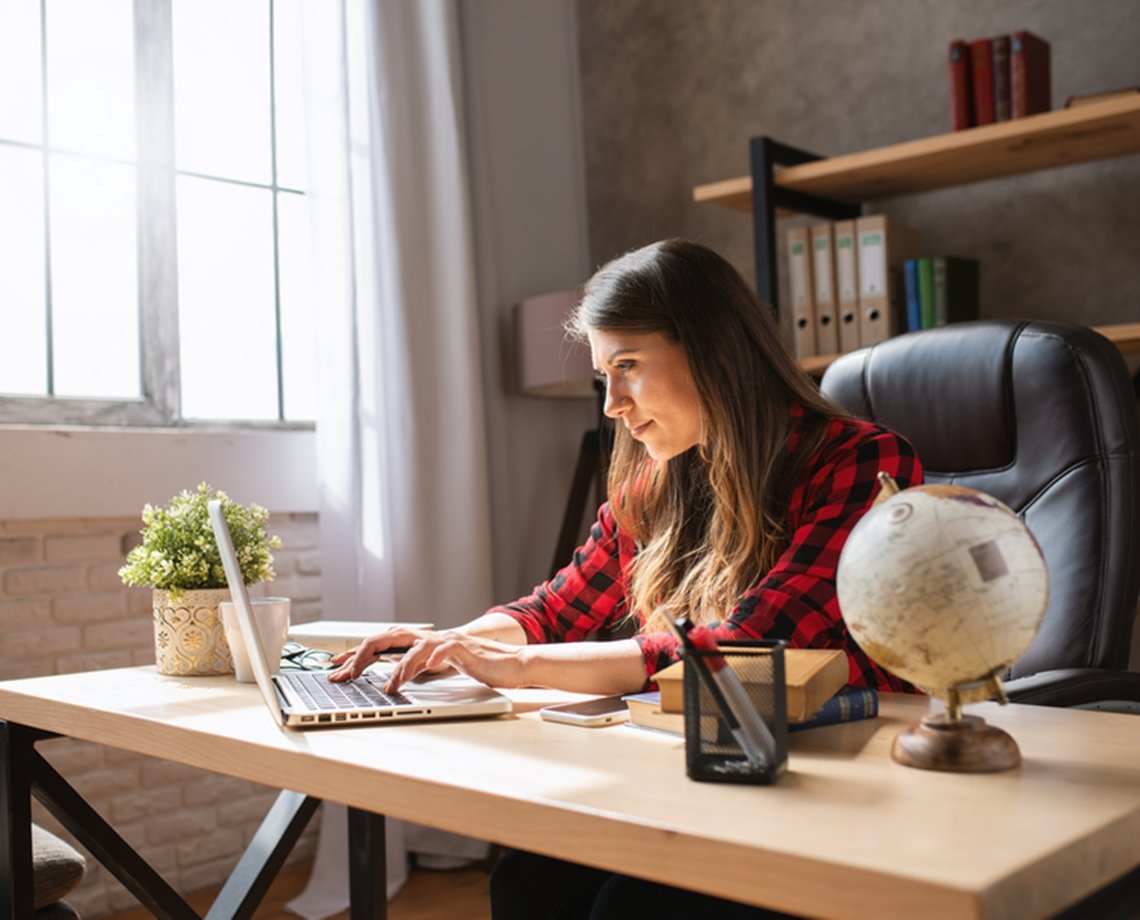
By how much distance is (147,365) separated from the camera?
108 inches

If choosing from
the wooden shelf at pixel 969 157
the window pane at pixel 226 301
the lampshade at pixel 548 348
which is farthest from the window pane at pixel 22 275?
the wooden shelf at pixel 969 157

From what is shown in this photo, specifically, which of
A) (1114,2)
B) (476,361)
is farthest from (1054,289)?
(476,361)

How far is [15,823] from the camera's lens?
4.46 ft

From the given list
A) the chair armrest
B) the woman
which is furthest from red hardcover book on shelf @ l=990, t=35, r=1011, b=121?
the chair armrest

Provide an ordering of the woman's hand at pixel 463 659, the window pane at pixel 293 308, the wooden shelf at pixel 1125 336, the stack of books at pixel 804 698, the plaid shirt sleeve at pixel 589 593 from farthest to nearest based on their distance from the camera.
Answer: the window pane at pixel 293 308, the wooden shelf at pixel 1125 336, the plaid shirt sleeve at pixel 589 593, the woman's hand at pixel 463 659, the stack of books at pixel 804 698

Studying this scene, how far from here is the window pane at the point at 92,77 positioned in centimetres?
261

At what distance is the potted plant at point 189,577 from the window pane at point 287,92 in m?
1.72

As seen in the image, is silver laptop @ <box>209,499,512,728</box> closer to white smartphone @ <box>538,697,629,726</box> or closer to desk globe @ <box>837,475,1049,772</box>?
white smartphone @ <box>538,697,629,726</box>

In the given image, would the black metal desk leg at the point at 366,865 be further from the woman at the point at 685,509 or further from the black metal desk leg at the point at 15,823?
the black metal desk leg at the point at 15,823

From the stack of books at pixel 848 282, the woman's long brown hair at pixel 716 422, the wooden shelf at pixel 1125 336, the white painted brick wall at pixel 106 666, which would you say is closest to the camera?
the woman's long brown hair at pixel 716 422

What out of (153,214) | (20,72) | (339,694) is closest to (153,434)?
(153,214)

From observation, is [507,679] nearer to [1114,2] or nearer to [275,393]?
[275,393]

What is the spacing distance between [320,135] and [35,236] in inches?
26.7

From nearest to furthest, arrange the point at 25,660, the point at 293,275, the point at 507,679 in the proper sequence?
the point at 507,679 < the point at 25,660 < the point at 293,275
